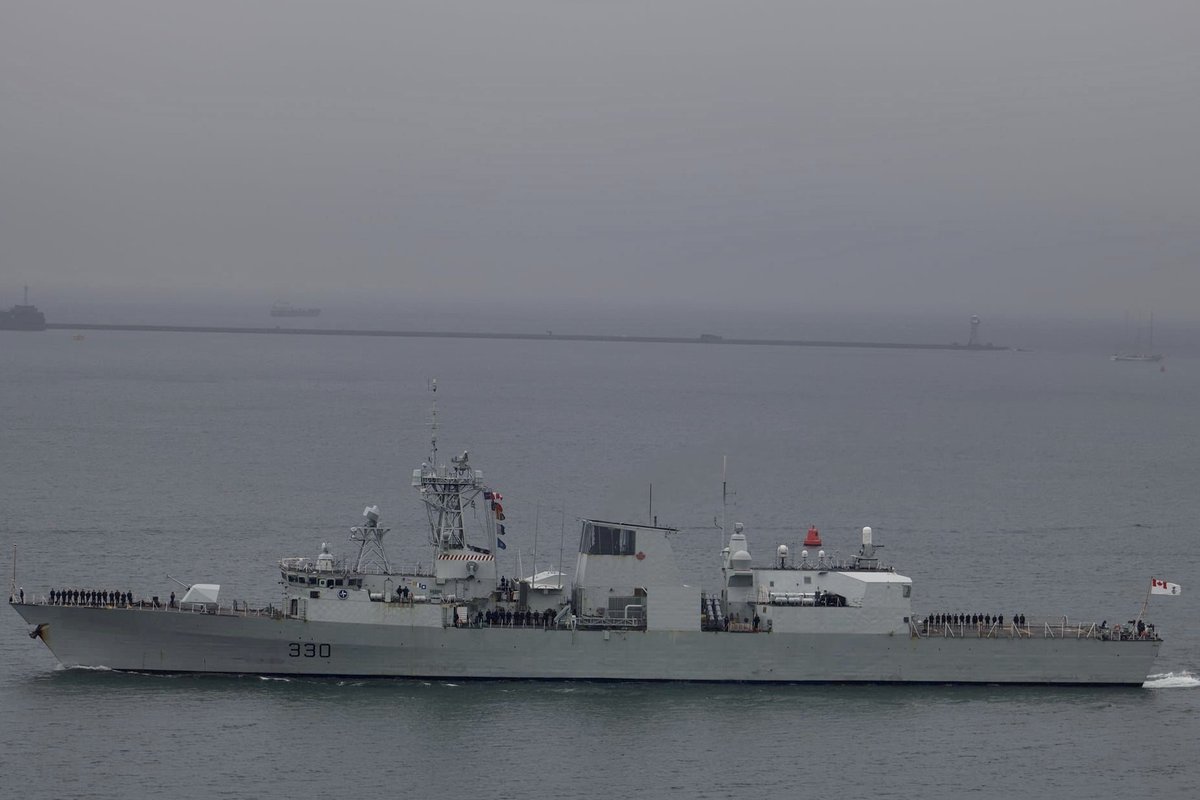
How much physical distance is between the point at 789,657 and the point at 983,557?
55.5ft

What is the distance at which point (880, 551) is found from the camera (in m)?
55.5

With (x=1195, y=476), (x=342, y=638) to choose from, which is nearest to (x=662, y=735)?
(x=342, y=638)

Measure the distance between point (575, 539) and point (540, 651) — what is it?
1601cm

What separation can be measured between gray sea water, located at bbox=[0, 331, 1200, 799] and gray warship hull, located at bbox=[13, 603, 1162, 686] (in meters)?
0.51

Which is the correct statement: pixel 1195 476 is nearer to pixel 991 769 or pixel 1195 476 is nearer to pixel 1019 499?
pixel 1019 499

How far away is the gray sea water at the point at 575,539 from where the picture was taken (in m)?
34.2

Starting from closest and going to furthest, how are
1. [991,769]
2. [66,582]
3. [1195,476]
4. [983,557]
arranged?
[991,769]
[66,582]
[983,557]
[1195,476]

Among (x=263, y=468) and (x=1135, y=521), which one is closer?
(x=1135, y=521)

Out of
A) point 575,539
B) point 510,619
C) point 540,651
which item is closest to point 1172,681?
point 540,651

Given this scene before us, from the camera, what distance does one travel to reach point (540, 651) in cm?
4006

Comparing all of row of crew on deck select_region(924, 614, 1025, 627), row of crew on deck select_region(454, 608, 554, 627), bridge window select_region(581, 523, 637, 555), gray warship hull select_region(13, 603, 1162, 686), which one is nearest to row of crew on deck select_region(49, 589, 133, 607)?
gray warship hull select_region(13, 603, 1162, 686)

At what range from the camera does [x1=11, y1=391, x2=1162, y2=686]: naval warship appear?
39.8 m

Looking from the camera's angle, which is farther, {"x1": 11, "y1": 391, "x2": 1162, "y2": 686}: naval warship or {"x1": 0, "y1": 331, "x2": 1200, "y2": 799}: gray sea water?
{"x1": 11, "y1": 391, "x2": 1162, "y2": 686}: naval warship

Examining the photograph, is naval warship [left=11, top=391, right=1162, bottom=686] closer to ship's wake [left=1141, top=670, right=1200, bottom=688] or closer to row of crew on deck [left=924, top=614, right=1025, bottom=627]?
row of crew on deck [left=924, top=614, right=1025, bottom=627]
